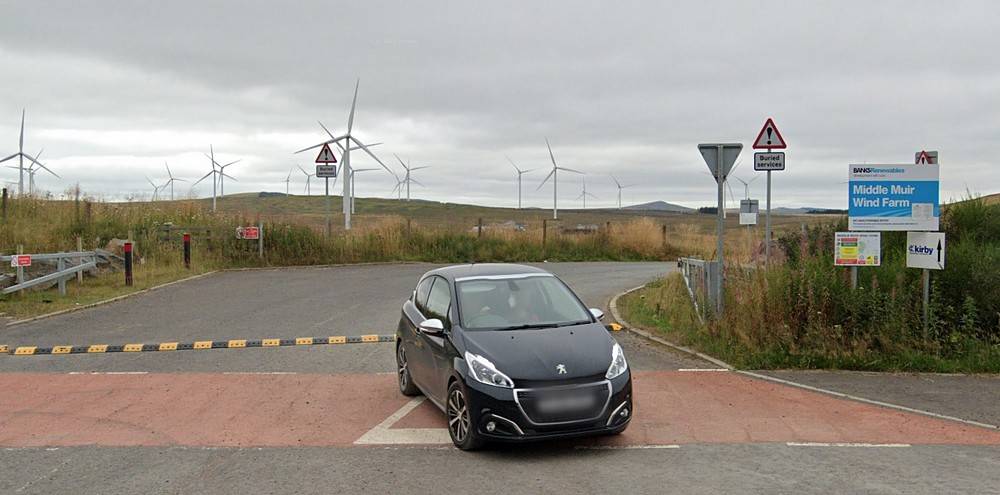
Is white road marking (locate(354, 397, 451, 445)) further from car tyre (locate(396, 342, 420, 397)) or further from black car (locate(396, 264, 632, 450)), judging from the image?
car tyre (locate(396, 342, 420, 397))

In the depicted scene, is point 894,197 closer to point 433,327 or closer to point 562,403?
point 562,403

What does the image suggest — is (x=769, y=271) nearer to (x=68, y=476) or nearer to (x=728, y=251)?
(x=728, y=251)

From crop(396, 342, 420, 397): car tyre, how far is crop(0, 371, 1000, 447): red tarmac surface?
0.14m

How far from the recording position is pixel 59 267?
19.4 m

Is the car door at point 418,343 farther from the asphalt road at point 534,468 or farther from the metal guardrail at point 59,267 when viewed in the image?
the metal guardrail at point 59,267

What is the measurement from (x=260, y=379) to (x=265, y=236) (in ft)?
65.3

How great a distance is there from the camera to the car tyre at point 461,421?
698 cm

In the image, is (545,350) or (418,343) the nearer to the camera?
(545,350)

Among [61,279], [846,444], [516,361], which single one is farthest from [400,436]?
[61,279]

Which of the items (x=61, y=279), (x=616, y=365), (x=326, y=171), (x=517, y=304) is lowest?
(x=61, y=279)

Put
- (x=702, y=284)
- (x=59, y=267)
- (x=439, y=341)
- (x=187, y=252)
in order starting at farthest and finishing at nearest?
1. (x=187, y=252)
2. (x=59, y=267)
3. (x=702, y=284)
4. (x=439, y=341)

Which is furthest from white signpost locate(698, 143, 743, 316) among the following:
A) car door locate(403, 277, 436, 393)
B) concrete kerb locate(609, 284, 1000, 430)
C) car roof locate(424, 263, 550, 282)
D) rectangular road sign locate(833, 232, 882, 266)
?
car door locate(403, 277, 436, 393)

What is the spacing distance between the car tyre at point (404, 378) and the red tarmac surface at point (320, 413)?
5.7 inches

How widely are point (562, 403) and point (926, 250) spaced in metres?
6.76
